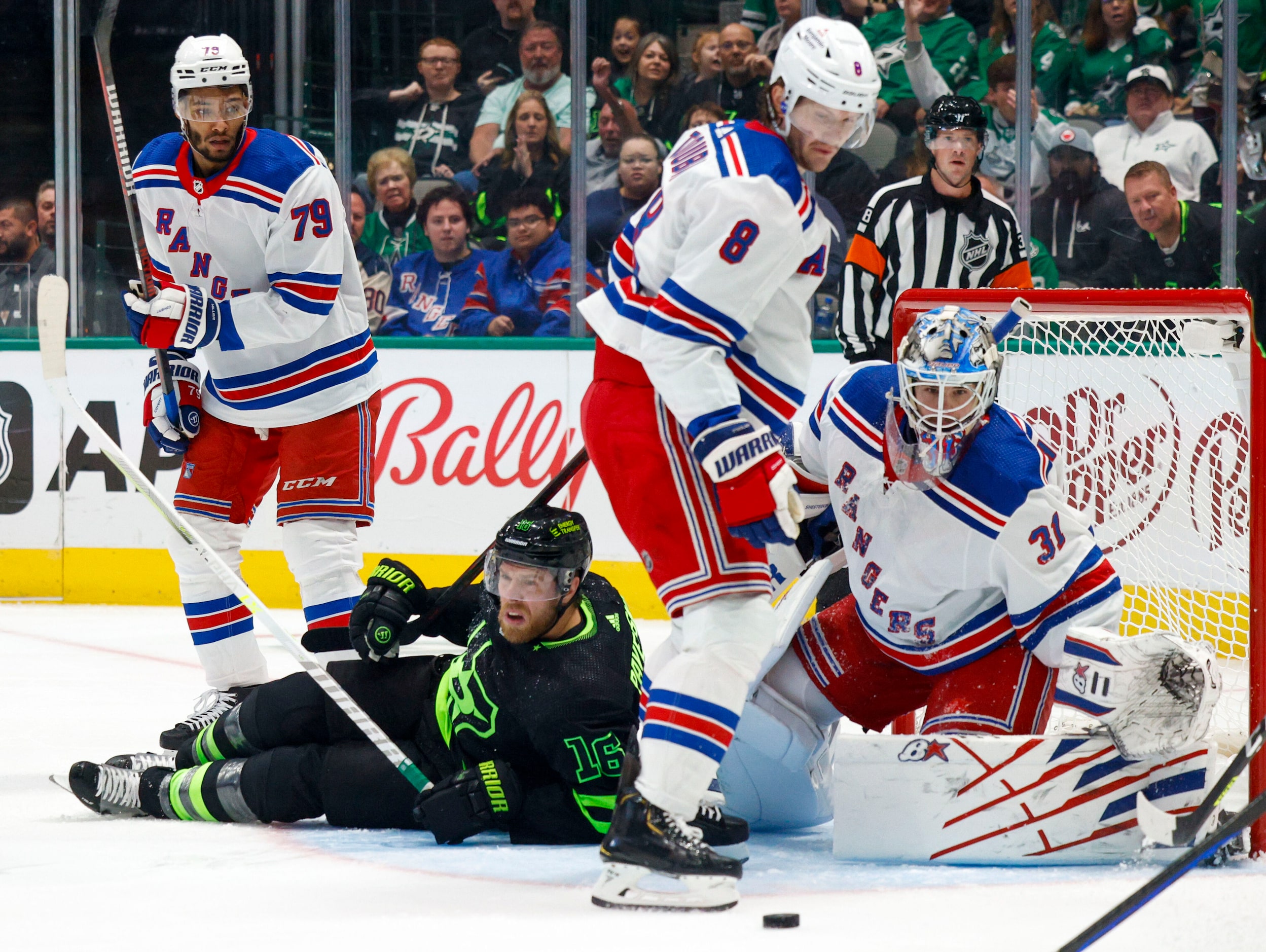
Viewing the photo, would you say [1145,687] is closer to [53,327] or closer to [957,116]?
[957,116]

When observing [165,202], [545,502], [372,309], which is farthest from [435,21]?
[545,502]

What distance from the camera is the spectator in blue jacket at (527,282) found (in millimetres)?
5773

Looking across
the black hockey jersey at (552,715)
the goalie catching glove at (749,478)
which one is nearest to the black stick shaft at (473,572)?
the black hockey jersey at (552,715)

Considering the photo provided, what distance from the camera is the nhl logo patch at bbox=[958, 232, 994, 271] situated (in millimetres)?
3635

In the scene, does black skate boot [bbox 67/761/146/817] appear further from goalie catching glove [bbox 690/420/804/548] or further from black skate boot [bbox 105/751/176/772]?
goalie catching glove [bbox 690/420/804/548]

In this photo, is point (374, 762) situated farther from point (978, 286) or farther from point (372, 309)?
point (372, 309)

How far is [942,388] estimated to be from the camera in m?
2.31

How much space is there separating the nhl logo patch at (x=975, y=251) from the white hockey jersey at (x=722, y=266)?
1.54m

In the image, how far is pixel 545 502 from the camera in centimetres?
272

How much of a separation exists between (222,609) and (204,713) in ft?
0.72

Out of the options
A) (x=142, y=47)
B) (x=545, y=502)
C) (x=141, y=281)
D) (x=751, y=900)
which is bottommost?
(x=751, y=900)

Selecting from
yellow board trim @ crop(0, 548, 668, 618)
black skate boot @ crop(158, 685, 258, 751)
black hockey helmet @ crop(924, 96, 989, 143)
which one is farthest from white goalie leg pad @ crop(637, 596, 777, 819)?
yellow board trim @ crop(0, 548, 668, 618)

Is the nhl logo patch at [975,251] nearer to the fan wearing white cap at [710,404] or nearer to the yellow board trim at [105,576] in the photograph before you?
the fan wearing white cap at [710,404]

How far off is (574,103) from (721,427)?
3.99m
